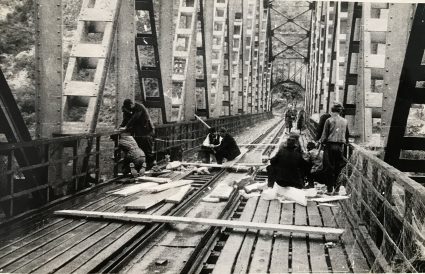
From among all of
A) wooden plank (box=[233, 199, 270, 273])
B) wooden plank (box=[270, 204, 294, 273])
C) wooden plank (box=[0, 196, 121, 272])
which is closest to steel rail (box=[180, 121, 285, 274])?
wooden plank (box=[233, 199, 270, 273])

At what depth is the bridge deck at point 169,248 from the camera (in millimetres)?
3779

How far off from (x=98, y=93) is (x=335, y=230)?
371 cm

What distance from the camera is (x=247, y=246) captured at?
14.4ft

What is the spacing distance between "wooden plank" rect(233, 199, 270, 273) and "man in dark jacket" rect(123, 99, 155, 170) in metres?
3.15

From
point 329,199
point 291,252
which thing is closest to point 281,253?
point 291,252

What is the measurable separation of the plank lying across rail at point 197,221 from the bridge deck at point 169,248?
0.24 feet

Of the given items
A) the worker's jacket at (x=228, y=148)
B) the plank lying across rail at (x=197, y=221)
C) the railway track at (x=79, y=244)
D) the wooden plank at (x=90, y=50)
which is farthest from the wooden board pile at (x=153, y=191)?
the worker's jacket at (x=228, y=148)

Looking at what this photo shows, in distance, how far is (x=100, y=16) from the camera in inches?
277

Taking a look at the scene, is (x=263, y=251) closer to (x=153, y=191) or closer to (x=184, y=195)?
(x=184, y=195)

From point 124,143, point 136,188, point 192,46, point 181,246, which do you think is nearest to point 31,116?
point 192,46

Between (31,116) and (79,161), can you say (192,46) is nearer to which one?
(79,161)

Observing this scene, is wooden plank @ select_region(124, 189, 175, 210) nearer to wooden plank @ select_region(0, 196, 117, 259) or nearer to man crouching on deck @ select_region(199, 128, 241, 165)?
wooden plank @ select_region(0, 196, 117, 259)

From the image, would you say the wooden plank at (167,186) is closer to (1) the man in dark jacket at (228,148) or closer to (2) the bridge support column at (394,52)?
(1) the man in dark jacket at (228,148)

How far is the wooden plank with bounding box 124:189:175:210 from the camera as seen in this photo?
5.71 metres
